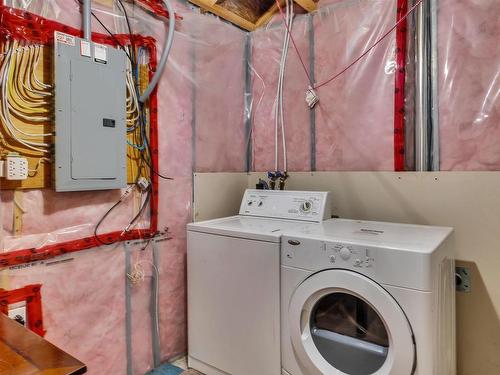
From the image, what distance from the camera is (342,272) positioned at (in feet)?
4.55

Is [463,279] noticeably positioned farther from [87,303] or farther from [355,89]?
[87,303]

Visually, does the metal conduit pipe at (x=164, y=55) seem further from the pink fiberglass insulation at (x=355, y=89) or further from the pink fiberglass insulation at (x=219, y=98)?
the pink fiberglass insulation at (x=355, y=89)

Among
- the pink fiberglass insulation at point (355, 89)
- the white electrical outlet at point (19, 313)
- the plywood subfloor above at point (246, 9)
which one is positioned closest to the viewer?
the white electrical outlet at point (19, 313)

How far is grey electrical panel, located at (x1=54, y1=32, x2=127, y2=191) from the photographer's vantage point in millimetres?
1552

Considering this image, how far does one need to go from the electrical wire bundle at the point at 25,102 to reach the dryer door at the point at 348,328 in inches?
54.1

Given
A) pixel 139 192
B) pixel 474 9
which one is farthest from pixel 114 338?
pixel 474 9

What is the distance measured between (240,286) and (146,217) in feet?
2.33

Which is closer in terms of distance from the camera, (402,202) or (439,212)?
(439,212)

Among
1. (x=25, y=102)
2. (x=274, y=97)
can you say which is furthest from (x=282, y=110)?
(x=25, y=102)

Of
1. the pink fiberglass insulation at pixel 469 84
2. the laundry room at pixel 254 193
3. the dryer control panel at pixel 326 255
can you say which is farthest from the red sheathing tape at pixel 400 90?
the dryer control panel at pixel 326 255

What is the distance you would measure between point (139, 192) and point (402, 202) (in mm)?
1538

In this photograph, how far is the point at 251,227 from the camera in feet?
6.12

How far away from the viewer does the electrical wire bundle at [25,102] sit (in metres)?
1.43

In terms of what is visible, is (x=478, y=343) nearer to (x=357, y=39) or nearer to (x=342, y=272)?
(x=342, y=272)
